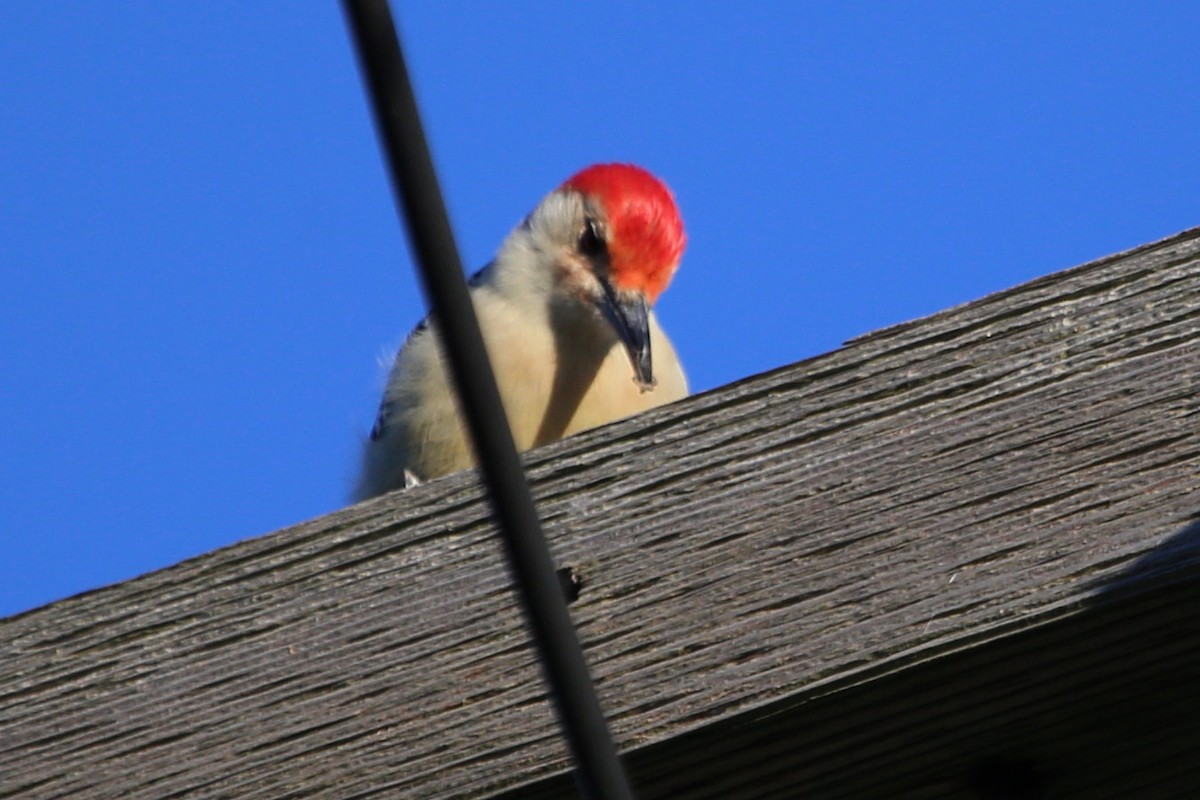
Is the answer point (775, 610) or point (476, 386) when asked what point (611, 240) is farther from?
point (476, 386)

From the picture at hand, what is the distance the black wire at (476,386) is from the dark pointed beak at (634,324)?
3.98 m

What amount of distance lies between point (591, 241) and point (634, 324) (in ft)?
2.00

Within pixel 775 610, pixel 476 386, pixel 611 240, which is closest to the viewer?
pixel 476 386

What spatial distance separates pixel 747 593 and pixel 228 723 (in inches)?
22.6

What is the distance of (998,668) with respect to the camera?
5.95ft

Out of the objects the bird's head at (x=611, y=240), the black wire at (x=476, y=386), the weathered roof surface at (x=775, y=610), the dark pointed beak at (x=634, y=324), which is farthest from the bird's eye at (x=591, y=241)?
the black wire at (x=476, y=386)

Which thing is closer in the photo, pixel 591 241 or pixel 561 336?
pixel 561 336

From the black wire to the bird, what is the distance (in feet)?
9.66

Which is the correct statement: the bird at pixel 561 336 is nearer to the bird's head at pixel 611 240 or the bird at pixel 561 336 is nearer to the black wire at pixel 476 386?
the bird's head at pixel 611 240

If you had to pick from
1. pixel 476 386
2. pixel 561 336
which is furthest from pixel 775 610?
pixel 561 336

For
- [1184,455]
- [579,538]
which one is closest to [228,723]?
[579,538]

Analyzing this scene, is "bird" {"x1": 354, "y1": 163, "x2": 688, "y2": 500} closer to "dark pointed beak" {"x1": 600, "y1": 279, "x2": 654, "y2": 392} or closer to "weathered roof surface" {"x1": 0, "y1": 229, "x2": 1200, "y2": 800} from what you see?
"dark pointed beak" {"x1": 600, "y1": 279, "x2": 654, "y2": 392}

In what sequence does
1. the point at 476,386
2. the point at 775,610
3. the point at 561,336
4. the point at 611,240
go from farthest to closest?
the point at 611,240 → the point at 561,336 → the point at 775,610 → the point at 476,386

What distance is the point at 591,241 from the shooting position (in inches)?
231
